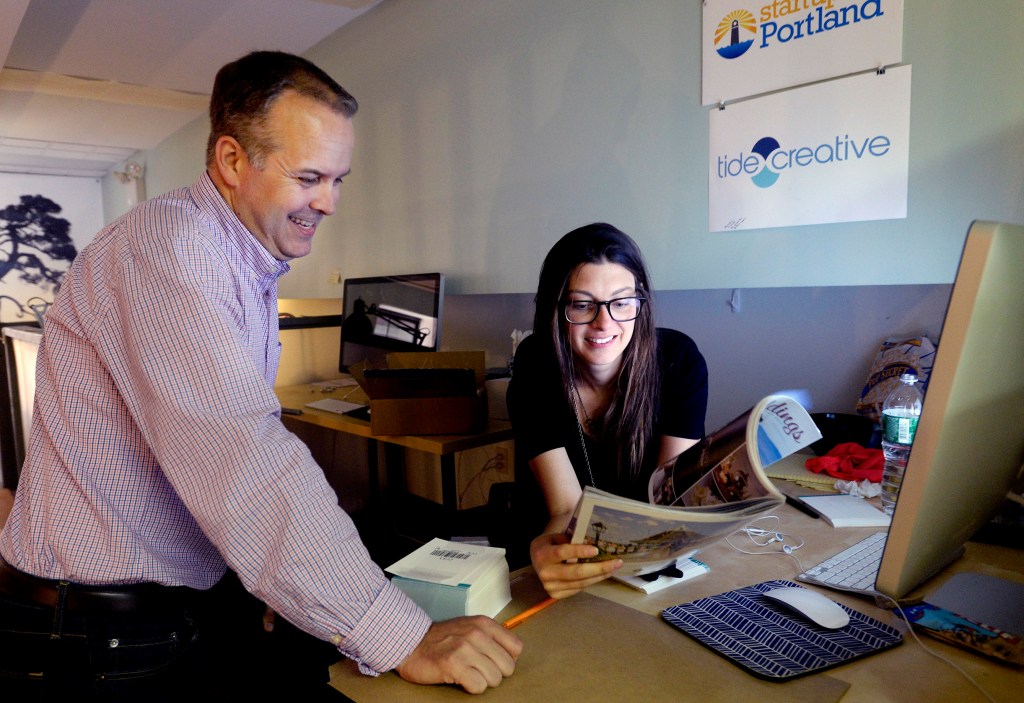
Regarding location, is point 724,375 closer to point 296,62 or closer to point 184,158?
point 296,62

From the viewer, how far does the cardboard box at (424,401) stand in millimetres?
2404

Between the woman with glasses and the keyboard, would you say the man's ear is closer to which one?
the woman with glasses

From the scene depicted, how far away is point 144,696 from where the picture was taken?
1021mm

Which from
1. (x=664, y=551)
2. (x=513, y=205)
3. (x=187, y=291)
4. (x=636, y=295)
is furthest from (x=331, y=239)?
(x=664, y=551)

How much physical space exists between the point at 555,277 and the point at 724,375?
1082 millimetres

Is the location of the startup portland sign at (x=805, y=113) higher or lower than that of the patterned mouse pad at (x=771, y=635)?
higher

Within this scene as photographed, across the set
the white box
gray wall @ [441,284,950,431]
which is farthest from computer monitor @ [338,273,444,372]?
the white box

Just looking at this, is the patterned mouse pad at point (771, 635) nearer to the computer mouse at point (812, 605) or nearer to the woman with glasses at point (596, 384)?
the computer mouse at point (812, 605)

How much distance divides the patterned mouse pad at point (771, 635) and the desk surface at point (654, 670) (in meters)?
0.01

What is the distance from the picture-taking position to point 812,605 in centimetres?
94

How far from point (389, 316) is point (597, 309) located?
1.78 meters

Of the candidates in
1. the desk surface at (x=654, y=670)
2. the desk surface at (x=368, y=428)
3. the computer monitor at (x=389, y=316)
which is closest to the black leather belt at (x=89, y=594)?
the desk surface at (x=654, y=670)

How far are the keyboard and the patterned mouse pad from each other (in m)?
0.08

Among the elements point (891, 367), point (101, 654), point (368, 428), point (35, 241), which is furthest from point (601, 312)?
point (35, 241)
